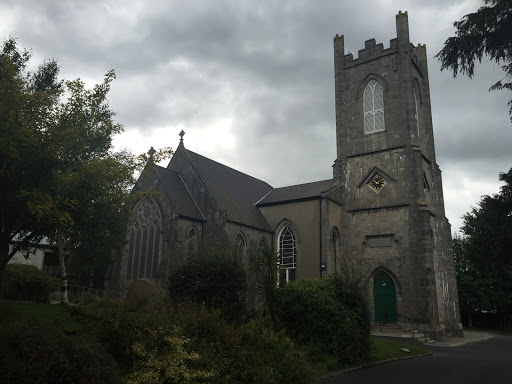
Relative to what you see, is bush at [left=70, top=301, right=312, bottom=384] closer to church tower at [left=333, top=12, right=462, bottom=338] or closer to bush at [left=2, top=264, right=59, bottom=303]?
bush at [left=2, top=264, right=59, bottom=303]

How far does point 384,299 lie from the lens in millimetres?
27344

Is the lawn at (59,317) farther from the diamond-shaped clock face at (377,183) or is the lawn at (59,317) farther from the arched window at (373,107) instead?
the arched window at (373,107)

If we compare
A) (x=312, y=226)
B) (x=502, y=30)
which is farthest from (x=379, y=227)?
(x=502, y=30)

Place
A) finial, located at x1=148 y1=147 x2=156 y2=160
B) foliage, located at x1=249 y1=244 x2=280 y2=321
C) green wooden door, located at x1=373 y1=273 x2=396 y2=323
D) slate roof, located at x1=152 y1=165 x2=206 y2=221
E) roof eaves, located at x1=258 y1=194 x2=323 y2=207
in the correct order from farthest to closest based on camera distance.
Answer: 1. roof eaves, located at x1=258 y1=194 x2=323 y2=207
2. green wooden door, located at x1=373 y1=273 x2=396 y2=323
3. slate roof, located at x1=152 y1=165 x2=206 y2=221
4. finial, located at x1=148 y1=147 x2=156 y2=160
5. foliage, located at x1=249 y1=244 x2=280 y2=321

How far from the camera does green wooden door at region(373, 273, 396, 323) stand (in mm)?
26859

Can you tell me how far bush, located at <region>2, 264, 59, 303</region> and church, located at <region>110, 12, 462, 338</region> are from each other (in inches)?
198

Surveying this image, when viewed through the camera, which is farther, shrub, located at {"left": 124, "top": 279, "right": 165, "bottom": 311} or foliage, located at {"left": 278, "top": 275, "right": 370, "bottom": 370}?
foliage, located at {"left": 278, "top": 275, "right": 370, "bottom": 370}

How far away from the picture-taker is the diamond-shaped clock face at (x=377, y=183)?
2943cm

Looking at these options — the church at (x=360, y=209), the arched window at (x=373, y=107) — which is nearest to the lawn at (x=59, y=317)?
the church at (x=360, y=209)

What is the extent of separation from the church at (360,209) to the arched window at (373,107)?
0.08 metres

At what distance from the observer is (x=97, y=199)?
603 inches

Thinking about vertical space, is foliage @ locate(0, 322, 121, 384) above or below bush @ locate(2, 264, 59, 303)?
below

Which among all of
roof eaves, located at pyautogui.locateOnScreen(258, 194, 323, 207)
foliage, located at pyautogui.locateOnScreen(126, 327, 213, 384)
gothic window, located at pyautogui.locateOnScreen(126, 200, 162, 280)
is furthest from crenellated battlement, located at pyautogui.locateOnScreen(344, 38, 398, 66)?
foliage, located at pyautogui.locateOnScreen(126, 327, 213, 384)

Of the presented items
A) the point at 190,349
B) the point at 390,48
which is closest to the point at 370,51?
the point at 390,48
